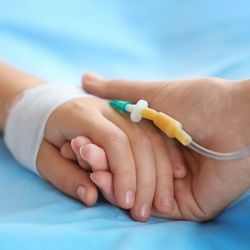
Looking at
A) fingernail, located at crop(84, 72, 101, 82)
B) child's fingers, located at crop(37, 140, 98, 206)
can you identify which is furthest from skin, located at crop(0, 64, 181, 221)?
fingernail, located at crop(84, 72, 101, 82)

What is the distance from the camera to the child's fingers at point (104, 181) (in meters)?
0.74

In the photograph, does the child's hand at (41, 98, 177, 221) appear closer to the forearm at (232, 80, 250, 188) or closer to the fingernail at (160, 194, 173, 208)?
the fingernail at (160, 194, 173, 208)

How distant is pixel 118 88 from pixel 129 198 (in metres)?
0.27

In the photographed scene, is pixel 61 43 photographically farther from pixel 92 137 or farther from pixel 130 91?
pixel 92 137

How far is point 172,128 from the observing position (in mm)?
730

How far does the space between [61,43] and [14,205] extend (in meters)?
0.60

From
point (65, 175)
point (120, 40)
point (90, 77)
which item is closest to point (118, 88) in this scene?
point (90, 77)

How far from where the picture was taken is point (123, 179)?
29.0 inches

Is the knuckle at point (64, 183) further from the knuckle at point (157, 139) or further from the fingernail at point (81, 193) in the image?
the knuckle at point (157, 139)

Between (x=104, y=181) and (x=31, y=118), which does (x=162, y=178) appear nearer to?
(x=104, y=181)

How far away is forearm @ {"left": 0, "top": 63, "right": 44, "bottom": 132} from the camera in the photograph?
99 centimetres

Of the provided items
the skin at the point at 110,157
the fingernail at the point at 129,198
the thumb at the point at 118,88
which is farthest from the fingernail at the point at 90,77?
the fingernail at the point at 129,198

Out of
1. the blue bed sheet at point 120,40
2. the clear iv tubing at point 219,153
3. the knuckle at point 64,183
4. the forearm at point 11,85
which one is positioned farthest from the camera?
the blue bed sheet at point 120,40

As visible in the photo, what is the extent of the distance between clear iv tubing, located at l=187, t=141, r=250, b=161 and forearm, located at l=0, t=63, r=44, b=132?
1.27 ft
